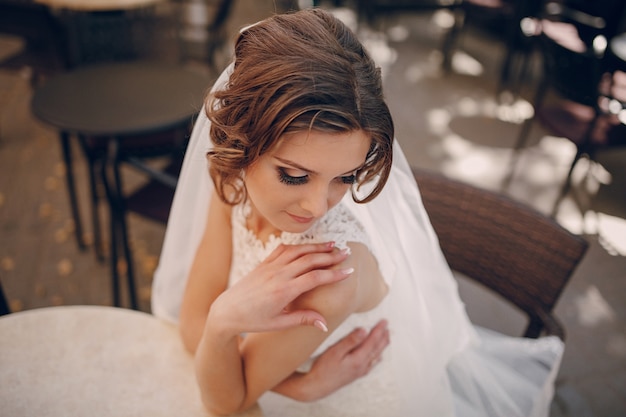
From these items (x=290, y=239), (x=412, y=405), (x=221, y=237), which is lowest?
(x=412, y=405)

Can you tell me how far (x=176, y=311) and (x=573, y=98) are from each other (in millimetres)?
2951

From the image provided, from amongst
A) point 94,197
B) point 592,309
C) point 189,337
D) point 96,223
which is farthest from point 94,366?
point 592,309

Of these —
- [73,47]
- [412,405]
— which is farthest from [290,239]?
[73,47]

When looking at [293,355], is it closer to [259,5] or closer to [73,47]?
[73,47]

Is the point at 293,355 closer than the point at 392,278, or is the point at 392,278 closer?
the point at 293,355

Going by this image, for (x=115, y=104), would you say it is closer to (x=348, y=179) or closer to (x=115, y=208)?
(x=115, y=208)

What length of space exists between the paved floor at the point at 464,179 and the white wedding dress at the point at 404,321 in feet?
1.00

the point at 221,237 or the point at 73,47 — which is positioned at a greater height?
the point at 221,237

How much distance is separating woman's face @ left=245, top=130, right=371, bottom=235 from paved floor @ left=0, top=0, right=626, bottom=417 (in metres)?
0.47

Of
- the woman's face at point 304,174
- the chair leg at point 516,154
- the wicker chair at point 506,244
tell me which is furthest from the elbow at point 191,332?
the chair leg at point 516,154

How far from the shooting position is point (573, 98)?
3.24 meters

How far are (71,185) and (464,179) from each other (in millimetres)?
2859

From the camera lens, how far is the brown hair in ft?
2.74

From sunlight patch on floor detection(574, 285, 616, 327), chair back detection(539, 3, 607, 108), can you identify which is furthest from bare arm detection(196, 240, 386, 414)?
chair back detection(539, 3, 607, 108)
